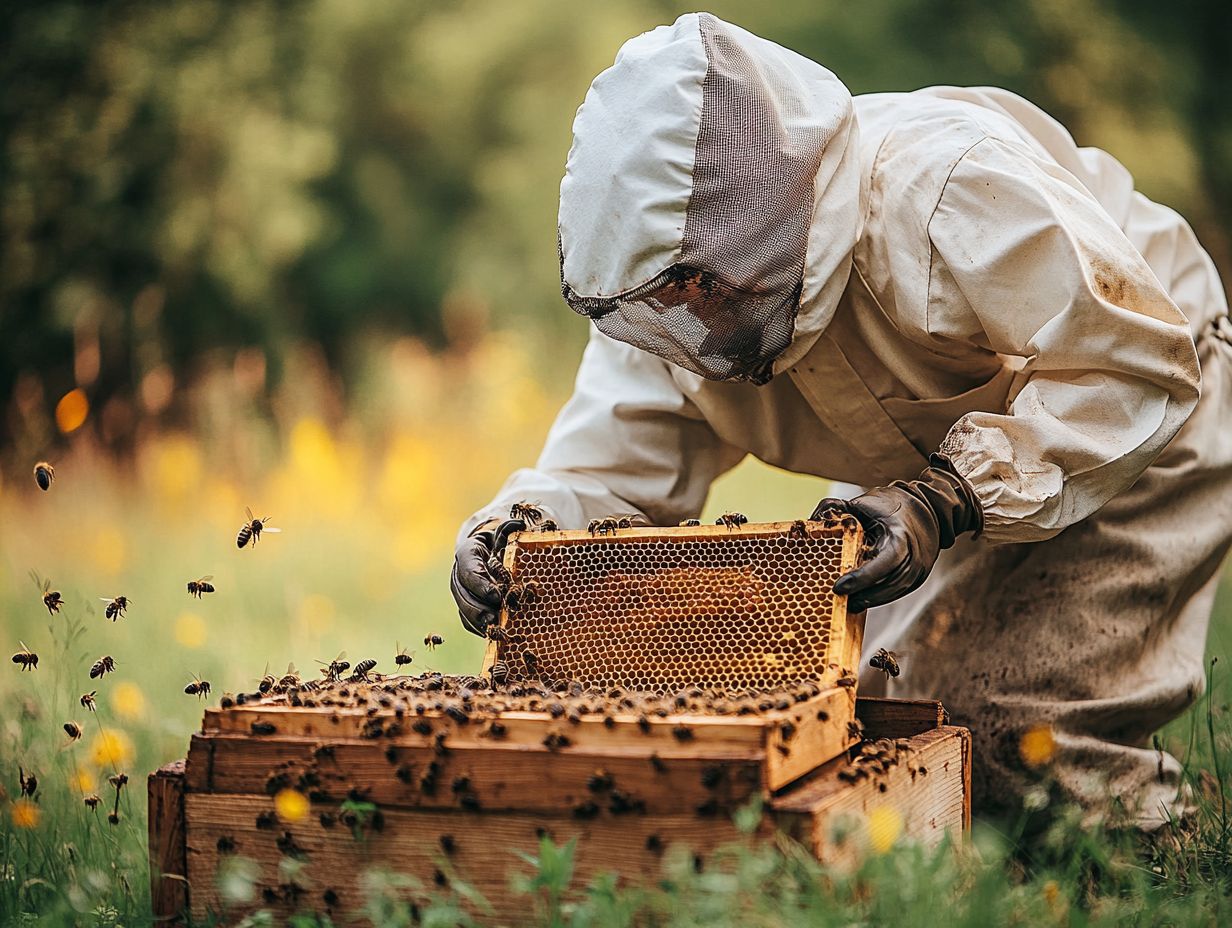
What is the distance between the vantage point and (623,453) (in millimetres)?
3658

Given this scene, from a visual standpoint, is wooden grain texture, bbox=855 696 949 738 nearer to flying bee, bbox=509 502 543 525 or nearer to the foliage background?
flying bee, bbox=509 502 543 525

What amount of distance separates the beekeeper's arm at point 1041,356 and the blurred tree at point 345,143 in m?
7.88

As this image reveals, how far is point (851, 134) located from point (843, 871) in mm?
1787

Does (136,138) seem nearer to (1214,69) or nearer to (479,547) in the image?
(479,547)

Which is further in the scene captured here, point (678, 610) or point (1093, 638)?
point (1093, 638)

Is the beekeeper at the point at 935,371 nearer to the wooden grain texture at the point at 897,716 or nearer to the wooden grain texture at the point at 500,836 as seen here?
the wooden grain texture at the point at 897,716

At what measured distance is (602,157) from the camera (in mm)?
2773

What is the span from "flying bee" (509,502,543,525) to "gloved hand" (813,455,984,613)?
2.83ft

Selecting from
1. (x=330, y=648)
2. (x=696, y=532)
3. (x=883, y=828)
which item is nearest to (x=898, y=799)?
(x=883, y=828)

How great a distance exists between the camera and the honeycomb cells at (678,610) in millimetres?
2654

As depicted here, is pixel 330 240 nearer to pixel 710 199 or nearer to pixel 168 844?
pixel 710 199

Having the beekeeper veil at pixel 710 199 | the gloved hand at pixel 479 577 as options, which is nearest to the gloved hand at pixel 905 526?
the beekeeper veil at pixel 710 199

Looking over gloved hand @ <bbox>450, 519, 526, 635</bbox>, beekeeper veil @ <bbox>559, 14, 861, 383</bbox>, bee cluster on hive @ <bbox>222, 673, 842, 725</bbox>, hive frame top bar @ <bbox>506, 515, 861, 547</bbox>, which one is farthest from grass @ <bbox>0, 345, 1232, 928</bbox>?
beekeeper veil @ <bbox>559, 14, 861, 383</bbox>

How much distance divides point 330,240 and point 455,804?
35.1 feet
